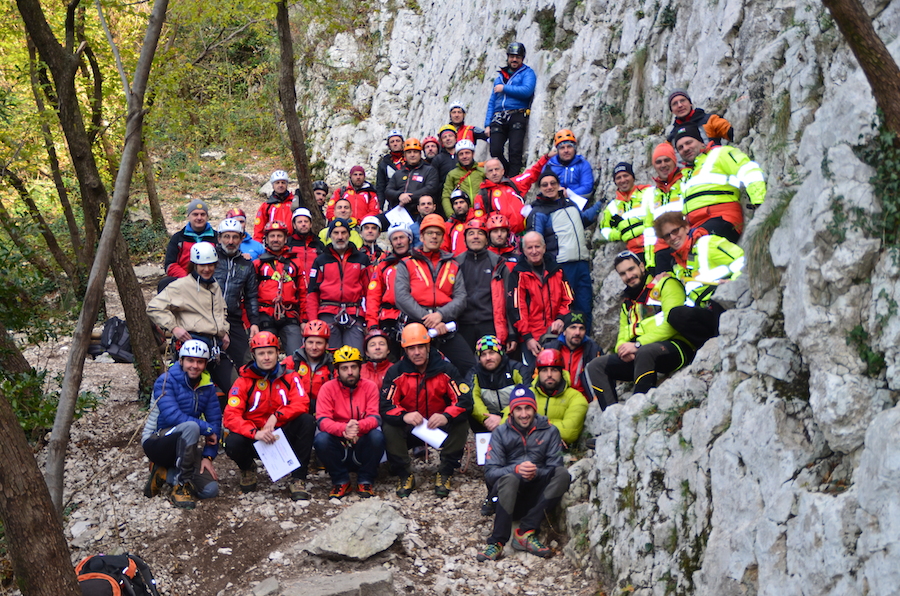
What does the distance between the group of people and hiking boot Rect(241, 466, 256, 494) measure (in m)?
0.02

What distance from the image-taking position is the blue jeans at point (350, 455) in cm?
771

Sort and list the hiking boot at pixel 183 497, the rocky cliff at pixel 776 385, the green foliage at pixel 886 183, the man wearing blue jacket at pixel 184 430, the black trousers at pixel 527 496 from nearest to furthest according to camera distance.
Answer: the rocky cliff at pixel 776 385 < the green foliage at pixel 886 183 < the black trousers at pixel 527 496 < the hiking boot at pixel 183 497 < the man wearing blue jacket at pixel 184 430

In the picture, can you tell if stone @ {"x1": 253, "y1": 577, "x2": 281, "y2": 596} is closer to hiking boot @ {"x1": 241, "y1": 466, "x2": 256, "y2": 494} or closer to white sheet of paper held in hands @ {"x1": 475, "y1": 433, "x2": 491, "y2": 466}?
hiking boot @ {"x1": 241, "y1": 466, "x2": 256, "y2": 494}

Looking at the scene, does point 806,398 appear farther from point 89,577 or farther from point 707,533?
point 89,577

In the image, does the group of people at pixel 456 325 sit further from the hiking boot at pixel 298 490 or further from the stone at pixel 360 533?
the stone at pixel 360 533

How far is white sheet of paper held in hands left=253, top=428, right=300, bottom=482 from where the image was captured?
7477 millimetres

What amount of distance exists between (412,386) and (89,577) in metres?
3.68

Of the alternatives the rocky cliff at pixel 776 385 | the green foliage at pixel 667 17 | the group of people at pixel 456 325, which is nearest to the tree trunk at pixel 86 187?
the group of people at pixel 456 325

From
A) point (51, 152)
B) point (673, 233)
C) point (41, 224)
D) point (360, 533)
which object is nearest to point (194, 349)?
point (360, 533)

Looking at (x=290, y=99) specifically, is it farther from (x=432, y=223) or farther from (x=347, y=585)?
(x=347, y=585)

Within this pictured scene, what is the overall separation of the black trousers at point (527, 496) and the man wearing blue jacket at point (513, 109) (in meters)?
6.63

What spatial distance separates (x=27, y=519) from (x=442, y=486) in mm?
4467

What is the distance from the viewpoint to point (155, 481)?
7.42 meters

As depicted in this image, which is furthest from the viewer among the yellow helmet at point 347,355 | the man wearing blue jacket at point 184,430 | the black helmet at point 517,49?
the black helmet at point 517,49
